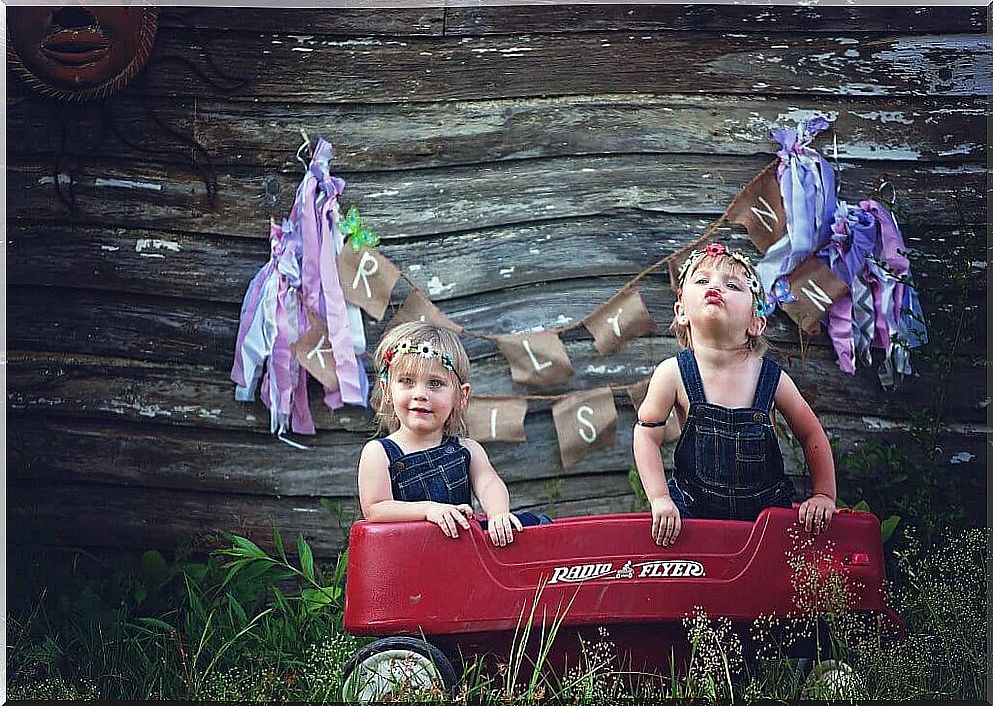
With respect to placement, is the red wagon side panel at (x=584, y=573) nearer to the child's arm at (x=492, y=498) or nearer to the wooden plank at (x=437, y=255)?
the child's arm at (x=492, y=498)

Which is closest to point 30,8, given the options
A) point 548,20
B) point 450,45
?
point 450,45

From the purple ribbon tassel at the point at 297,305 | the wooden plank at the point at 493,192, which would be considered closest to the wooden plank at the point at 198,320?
the purple ribbon tassel at the point at 297,305

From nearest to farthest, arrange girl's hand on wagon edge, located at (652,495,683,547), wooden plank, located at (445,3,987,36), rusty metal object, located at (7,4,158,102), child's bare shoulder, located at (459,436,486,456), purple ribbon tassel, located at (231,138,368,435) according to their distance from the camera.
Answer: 1. girl's hand on wagon edge, located at (652,495,683,547)
2. child's bare shoulder, located at (459,436,486,456)
3. rusty metal object, located at (7,4,158,102)
4. wooden plank, located at (445,3,987,36)
5. purple ribbon tassel, located at (231,138,368,435)

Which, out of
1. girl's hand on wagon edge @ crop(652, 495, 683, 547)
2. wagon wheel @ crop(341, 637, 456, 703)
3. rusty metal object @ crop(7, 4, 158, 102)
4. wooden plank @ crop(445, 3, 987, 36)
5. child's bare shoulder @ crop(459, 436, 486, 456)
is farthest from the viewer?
wooden plank @ crop(445, 3, 987, 36)

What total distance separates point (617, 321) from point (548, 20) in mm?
1004

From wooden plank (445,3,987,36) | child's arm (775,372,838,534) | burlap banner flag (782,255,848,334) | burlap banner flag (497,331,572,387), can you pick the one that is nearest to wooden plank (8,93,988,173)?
wooden plank (445,3,987,36)

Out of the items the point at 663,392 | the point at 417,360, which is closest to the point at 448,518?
the point at 417,360

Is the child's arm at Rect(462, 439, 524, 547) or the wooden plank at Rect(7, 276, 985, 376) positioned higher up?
the wooden plank at Rect(7, 276, 985, 376)

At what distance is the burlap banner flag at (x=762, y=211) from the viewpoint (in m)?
3.68

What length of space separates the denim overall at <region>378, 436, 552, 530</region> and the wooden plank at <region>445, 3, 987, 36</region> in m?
1.43

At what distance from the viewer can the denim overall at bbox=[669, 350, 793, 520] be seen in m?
3.04

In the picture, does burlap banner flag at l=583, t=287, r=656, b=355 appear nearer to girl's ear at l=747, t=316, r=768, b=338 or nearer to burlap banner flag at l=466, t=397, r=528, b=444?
burlap banner flag at l=466, t=397, r=528, b=444

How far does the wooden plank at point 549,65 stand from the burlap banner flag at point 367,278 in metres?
0.52

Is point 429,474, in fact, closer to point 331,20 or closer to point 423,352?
point 423,352
